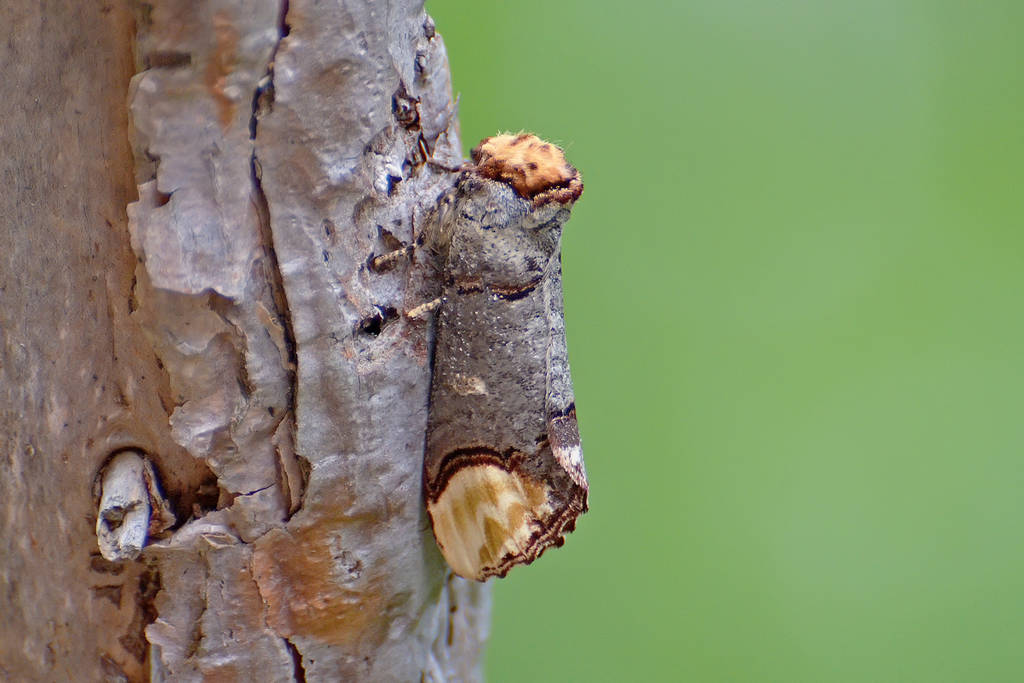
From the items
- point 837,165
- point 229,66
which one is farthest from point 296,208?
point 837,165

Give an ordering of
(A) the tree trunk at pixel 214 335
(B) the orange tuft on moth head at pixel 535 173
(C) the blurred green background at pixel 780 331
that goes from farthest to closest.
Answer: (C) the blurred green background at pixel 780 331 < (B) the orange tuft on moth head at pixel 535 173 < (A) the tree trunk at pixel 214 335

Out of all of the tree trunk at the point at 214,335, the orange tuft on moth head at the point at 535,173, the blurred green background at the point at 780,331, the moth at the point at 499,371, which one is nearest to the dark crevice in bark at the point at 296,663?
the tree trunk at the point at 214,335

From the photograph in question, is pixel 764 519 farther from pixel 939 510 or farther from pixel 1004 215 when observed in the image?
pixel 1004 215

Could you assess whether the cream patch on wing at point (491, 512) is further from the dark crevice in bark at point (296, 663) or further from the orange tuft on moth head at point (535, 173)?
the orange tuft on moth head at point (535, 173)

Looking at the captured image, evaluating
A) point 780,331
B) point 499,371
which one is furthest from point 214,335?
point 780,331

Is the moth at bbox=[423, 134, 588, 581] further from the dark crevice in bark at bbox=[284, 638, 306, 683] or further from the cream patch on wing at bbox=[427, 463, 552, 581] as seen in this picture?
the dark crevice in bark at bbox=[284, 638, 306, 683]

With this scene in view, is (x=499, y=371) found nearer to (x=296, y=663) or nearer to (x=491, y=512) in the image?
(x=491, y=512)
